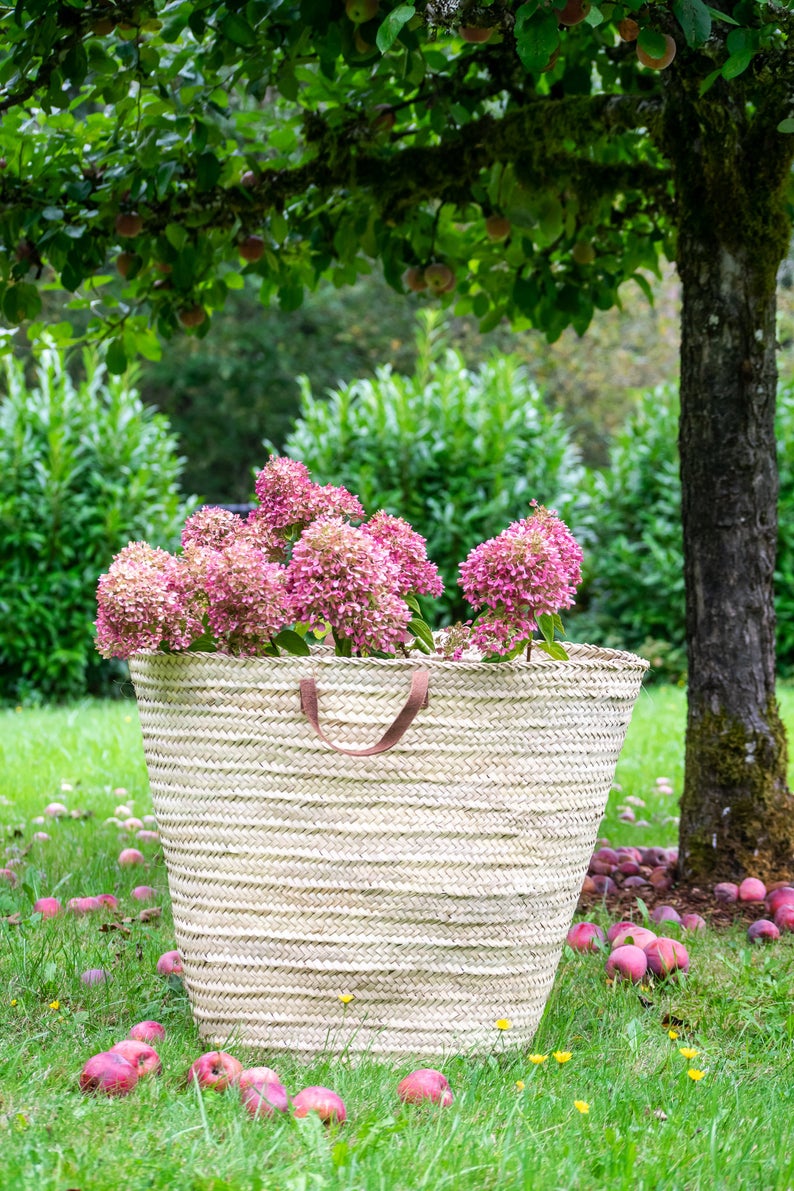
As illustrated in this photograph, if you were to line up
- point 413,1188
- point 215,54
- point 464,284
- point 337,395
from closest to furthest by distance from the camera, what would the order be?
point 413,1188 < point 215,54 < point 464,284 < point 337,395

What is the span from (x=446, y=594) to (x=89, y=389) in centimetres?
240

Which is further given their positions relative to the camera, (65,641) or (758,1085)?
(65,641)

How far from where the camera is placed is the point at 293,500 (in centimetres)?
188

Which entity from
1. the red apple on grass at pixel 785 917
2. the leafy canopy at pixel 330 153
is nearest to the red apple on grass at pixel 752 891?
the red apple on grass at pixel 785 917

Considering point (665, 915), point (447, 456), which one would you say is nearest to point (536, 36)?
point (665, 915)

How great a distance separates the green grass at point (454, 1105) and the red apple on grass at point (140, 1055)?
3 cm

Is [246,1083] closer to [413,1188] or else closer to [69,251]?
[413,1188]

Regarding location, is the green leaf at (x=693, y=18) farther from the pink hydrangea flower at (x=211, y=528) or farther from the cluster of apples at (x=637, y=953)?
the cluster of apples at (x=637, y=953)

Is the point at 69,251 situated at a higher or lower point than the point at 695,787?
higher

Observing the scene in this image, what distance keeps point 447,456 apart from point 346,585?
196 inches

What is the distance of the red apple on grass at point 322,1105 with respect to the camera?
1.40 metres

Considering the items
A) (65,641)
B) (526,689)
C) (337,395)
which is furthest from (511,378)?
(526,689)

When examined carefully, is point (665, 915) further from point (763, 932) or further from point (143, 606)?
point (143, 606)

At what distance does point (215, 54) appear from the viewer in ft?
7.96
